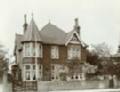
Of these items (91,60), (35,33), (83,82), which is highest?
(35,33)

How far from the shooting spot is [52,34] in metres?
47.4

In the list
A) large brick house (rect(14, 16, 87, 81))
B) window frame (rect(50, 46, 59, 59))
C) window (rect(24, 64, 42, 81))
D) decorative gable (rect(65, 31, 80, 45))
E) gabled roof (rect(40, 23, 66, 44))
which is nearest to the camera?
window (rect(24, 64, 42, 81))

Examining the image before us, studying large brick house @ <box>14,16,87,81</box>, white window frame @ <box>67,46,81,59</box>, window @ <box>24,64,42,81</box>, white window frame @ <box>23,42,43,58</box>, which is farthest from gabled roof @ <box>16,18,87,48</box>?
window @ <box>24,64,42,81</box>

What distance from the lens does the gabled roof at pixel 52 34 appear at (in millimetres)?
45772

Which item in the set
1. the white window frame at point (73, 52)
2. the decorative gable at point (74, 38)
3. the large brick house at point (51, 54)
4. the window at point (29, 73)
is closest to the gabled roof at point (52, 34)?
the large brick house at point (51, 54)

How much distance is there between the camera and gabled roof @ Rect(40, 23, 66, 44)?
45772mm

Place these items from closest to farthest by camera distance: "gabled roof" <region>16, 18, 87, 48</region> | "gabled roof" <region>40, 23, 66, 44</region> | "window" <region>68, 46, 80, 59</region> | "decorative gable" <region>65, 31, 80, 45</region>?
"gabled roof" <region>16, 18, 87, 48</region>, "decorative gable" <region>65, 31, 80, 45</region>, "gabled roof" <region>40, 23, 66, 44</region>, "window" <region>68, 46, 80, 59</region>

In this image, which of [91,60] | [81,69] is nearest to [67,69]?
[81,69]

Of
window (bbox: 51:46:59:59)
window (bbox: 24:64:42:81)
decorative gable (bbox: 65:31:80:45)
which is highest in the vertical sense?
decorative gable (bbox: 65:31:80:45)

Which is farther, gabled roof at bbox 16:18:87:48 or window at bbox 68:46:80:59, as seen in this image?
window at bbox 68:46:80:59

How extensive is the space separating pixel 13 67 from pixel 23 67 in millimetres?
4121

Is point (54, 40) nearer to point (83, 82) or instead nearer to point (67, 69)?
point (67, 69)

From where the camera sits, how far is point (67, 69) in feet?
147

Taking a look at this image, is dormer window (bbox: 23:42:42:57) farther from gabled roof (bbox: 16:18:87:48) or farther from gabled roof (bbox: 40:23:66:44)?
gabled roof (bbox: 40:23:66:44)
